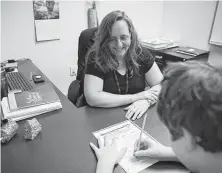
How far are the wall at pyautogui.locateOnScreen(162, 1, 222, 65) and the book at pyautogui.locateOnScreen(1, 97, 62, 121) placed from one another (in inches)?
80.4

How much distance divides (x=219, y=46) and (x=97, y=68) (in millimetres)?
1697

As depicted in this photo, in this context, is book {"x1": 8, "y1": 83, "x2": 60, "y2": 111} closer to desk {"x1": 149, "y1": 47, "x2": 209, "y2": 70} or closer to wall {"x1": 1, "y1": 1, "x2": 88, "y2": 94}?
wall {"x1": 1, "y1": 1, "x2": 88, "y2": 94}

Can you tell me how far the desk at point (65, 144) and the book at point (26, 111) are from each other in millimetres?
27

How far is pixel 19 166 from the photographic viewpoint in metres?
0.69

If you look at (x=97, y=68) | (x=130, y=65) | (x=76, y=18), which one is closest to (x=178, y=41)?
(x=76, y=18)

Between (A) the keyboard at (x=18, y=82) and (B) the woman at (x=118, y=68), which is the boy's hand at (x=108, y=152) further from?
(A) the keyboard at (x=18, y=82)

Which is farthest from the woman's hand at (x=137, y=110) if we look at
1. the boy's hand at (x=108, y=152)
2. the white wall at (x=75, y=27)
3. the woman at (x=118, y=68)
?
the white wall at (x=75, y=27)

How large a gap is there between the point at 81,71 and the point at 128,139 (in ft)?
2.76

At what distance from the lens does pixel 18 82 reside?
1321 millimetres

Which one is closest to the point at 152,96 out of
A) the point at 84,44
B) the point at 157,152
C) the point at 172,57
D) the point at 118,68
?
the point at 118,68

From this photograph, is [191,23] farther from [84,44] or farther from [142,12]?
[84,44]

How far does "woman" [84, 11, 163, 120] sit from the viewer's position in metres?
1.18

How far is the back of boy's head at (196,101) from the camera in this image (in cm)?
38

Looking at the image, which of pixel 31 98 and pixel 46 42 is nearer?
pixel 31 98
